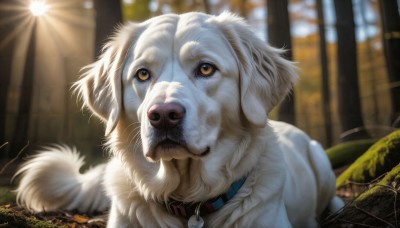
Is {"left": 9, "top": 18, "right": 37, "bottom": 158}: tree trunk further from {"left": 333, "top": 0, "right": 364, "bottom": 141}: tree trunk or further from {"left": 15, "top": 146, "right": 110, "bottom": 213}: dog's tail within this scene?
{"left": 333, "top": 0, "right": 364, "bottom": 141}: tree trunk

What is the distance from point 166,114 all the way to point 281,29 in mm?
8712

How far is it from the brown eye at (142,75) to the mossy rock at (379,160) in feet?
8.06

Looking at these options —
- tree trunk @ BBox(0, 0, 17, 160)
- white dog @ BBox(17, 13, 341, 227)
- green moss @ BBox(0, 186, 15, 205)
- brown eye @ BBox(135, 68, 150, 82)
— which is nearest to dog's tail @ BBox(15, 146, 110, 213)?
green moss @ BBox(0, 186, 15, 205)

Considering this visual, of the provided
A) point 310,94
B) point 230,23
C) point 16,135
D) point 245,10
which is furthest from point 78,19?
point 230,23

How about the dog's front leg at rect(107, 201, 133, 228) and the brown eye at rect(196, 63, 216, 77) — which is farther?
the dog's front leg at rect(107, 201, 133, 228)

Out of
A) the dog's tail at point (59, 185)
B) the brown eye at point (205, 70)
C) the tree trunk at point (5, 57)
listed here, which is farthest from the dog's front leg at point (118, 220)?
the tree trunk at point (5, 57)

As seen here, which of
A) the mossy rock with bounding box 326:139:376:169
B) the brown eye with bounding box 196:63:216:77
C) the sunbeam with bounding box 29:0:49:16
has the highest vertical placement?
the sunbeam with bounding box 29:0:49:16

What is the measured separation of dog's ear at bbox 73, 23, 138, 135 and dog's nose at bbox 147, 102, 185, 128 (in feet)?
2.21

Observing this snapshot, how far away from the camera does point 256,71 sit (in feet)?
10.1

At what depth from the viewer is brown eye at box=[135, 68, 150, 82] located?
9.39ft

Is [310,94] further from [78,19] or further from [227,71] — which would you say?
[227,71]

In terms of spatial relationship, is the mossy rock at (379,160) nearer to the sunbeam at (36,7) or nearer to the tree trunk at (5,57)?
the tree trunk at (5,57)

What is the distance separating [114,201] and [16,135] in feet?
24.3

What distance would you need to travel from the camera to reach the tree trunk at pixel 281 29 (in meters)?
10.5
